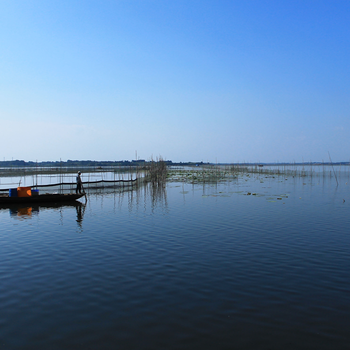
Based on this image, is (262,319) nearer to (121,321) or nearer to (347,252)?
(121,321)

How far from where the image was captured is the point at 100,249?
9.62 metres

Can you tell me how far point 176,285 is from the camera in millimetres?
6738

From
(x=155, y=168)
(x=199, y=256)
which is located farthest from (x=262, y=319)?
(x=155, y=168)

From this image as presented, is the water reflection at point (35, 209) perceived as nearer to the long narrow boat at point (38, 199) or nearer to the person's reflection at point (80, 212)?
the person's reflection at point (80, 212)

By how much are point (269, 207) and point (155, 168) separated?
2010 centimetres

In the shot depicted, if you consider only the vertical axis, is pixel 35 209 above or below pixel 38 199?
below

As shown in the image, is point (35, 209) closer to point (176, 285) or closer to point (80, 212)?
point (80, 212)

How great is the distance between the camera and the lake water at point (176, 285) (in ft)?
15.7

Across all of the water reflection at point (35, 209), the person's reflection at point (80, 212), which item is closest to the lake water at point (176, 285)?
the person's reflection at point (80, 212)

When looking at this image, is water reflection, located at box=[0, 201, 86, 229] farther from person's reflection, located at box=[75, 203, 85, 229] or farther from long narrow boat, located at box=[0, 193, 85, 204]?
long narrow boat, located at box=[0, 193, 85, 204]

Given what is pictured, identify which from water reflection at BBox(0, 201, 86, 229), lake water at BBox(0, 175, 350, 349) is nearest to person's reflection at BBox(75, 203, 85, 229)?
water reflection at BBox(0, 201, 86, 229)

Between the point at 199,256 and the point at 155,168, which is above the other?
the point at 155,168

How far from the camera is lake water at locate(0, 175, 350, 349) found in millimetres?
4777

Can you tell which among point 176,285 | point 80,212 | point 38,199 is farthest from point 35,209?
point 176,285
